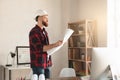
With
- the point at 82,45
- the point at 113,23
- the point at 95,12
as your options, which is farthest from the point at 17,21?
the point at 113,23

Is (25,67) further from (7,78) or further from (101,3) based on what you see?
(101,3)

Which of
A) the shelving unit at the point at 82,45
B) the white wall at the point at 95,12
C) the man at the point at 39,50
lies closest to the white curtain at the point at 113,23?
the white wall at the point at 95,12

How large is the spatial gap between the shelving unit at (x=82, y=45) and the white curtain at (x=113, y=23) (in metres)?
0.37

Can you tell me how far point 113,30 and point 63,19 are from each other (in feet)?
4.86

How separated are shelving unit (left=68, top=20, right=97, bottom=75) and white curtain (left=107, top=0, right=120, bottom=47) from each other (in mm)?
366

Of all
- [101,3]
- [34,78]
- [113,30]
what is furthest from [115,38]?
[34,78]

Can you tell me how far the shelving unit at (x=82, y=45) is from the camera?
4.20m

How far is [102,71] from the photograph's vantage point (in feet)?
6.99

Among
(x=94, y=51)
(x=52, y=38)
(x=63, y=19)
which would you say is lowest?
(x=94, y=51)

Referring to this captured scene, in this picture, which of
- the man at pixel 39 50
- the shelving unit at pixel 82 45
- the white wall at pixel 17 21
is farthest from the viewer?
the white wall at pixel 17 21

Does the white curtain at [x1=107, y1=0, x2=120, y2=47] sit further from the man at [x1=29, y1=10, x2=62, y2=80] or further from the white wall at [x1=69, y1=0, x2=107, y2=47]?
the man at [x1=29, y1=10, x2=62, y2=80]

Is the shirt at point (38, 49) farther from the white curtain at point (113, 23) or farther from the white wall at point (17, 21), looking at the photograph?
the white wall at point (17, 21)

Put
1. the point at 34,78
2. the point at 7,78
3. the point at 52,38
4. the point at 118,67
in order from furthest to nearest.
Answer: the point at 52,38
the point at 7,78
the point at 34,78
the point at 118,67

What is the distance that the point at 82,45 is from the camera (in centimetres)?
441
